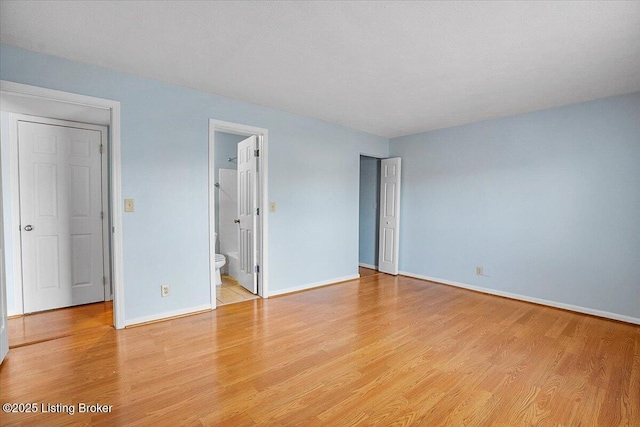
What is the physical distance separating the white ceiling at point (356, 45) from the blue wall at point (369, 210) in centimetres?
239

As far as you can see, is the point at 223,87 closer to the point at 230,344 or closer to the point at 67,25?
the point at 67,25

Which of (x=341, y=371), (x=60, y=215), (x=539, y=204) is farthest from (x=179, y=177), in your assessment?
(x=539, y=204)

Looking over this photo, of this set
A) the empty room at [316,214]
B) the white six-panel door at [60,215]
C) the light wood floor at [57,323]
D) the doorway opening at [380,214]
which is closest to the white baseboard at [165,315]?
the empty room at [316,214]

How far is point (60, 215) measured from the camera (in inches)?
130

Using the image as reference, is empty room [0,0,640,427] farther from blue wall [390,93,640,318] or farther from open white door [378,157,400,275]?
open white door [378,157,400,275]

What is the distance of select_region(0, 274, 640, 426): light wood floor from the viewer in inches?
67.1

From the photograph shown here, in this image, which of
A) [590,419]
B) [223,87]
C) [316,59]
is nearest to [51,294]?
[223,87]

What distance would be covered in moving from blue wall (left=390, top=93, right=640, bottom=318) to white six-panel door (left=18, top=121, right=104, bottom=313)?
4391mm

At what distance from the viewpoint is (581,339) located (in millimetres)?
2684

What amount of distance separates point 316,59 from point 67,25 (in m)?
1.69

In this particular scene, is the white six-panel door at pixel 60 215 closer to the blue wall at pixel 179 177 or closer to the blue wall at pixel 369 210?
the blue wall at pixel 179 177

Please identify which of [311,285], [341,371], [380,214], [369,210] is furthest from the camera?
[369,210]

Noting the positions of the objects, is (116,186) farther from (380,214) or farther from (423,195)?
(423,195)

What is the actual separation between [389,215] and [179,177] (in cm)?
336
